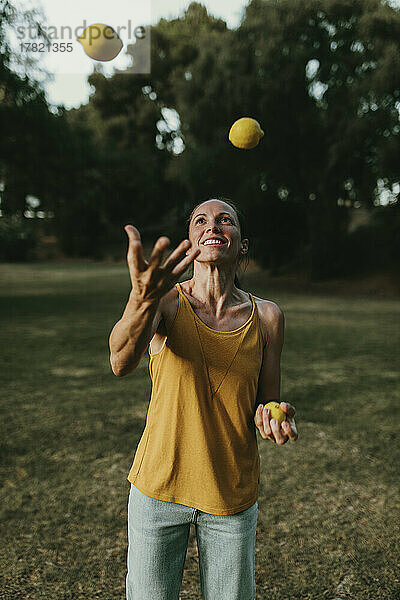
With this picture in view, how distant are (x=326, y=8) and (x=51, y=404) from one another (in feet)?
55.5

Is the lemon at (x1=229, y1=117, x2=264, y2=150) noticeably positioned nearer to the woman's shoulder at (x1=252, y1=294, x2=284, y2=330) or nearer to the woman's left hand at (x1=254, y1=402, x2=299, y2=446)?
the woman's shoulder at (x1=252, y1=294, x2=284, y2=330)

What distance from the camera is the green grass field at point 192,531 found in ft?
9.39

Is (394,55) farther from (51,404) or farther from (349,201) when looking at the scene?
(51,404)

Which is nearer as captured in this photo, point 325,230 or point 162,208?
point 325,230

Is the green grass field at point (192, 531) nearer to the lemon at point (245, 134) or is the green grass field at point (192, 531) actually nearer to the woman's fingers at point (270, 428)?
the woman's fingers at point (270, 428)

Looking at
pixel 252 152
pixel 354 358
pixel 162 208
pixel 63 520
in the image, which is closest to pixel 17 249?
pixel 162 208

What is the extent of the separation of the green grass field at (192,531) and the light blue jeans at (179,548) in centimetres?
110

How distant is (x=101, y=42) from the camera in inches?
198

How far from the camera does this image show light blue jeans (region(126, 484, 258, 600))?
5.64ft

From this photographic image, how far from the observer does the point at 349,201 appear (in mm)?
20188

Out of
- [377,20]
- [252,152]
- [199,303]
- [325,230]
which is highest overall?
[377,20]

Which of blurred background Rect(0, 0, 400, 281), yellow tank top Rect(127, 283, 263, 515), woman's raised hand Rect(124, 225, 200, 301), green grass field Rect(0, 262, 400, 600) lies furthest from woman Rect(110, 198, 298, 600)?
blurred background Rect(0, 0, 400, 281)

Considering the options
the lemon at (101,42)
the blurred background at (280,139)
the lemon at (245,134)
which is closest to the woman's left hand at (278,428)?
the lemon at (245,134)

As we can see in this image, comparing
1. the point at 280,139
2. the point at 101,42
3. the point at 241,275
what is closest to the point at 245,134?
the point at 241,275
